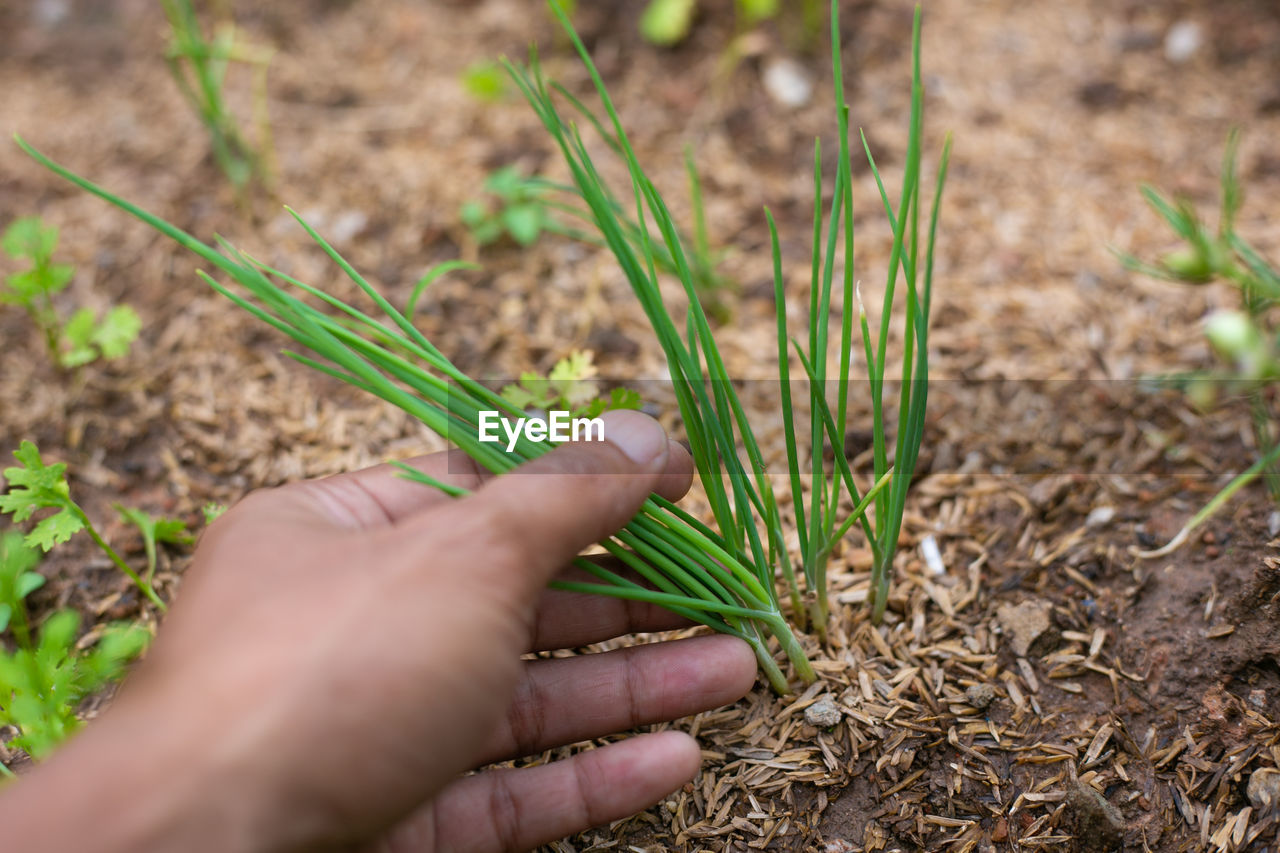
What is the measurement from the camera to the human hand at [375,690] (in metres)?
0.84

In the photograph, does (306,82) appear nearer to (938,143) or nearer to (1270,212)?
(938,143)

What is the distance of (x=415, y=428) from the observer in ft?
6.09

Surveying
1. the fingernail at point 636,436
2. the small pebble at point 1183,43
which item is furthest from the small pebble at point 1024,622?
the small pebble at point 1183,43

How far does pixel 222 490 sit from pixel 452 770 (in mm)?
1040

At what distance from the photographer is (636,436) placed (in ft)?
3.87

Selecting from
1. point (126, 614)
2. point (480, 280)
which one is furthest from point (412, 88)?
point (126, 614)

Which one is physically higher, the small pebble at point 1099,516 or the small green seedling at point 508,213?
the small green seedling at point 508,213

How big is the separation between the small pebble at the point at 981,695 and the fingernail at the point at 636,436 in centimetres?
64

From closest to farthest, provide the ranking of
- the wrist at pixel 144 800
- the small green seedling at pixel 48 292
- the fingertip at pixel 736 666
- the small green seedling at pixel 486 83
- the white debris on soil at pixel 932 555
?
the wrist at pixel 144 800 < the fingertip at pixel 736 666 < the white debris on soil at pixel 932 555 < the small green seedling at pixel 48 292 < the small green seedling at pixel 486 83

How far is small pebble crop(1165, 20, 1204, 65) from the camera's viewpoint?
2.44 metres

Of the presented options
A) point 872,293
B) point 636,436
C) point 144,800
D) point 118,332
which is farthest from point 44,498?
point 872,293

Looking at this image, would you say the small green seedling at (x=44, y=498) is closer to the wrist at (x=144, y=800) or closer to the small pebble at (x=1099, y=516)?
the wrist at (x=144, y=800)

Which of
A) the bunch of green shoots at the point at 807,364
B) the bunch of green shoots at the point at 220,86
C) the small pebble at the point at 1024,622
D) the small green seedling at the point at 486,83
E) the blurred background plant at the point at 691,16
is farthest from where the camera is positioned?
the blurred background plant at the point at 691,16
